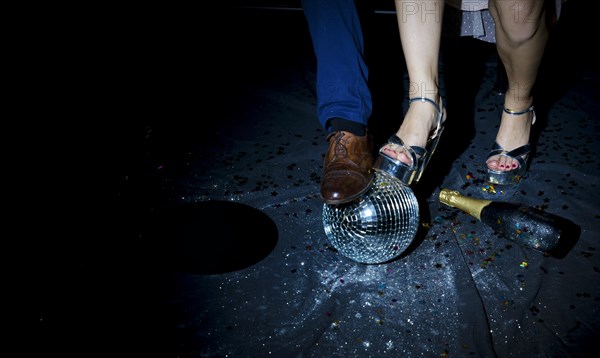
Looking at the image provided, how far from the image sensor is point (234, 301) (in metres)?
1.25

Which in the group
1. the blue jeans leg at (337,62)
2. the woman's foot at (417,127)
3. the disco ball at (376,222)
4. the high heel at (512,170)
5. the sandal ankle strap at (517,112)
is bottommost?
the high heel at (512,170)

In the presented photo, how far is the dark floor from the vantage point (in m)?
1.14

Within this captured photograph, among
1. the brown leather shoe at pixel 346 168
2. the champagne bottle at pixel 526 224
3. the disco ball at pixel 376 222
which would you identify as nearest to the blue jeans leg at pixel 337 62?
the brown leather shoe at pixel 346 168

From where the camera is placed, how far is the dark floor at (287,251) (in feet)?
3.75

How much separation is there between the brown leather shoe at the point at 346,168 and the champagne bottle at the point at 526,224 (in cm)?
40

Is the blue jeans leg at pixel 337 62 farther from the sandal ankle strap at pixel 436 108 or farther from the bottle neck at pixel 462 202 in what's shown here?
the bottle neck at pixel 462 202

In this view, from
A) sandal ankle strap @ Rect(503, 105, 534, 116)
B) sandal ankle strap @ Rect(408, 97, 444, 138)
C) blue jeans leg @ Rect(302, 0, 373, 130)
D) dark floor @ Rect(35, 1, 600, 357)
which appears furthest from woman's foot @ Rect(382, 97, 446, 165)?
sandal ankle strap @ Rect(503, 105, 534, 116)

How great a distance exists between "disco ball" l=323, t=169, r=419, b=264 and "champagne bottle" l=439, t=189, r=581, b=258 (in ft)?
1.15

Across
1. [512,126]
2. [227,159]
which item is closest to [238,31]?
[227,159]

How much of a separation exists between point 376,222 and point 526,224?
53 cm

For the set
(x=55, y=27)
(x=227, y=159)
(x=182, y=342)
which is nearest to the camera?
(x=182, y=342)

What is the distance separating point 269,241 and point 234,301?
0.94ft

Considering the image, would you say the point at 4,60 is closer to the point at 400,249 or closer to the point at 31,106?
the point at 31,106

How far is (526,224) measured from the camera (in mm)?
1356
